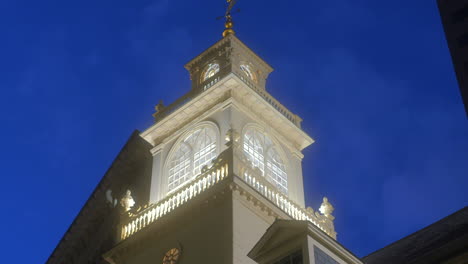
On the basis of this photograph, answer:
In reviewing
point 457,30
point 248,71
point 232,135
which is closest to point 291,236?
point 232,135

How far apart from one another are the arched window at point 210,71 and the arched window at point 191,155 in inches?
181

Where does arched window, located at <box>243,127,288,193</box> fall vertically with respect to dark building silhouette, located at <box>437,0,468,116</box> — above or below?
below

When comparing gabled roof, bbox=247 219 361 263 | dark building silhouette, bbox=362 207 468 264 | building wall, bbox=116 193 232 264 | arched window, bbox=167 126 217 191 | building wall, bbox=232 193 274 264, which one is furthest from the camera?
arched window, bbox=167 126 217 191

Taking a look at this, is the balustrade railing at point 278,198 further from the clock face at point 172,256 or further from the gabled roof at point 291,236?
the gabled roof at point 291,236

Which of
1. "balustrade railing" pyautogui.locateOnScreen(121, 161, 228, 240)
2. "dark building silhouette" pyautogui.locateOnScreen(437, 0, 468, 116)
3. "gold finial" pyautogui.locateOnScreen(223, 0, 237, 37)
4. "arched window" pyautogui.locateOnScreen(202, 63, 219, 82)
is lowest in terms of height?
"balustrade railing" pyautogui.locateOnScreen(121, 161, 228, 240)

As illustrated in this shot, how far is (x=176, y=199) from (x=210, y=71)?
10141mm

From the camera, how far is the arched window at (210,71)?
42.5 m

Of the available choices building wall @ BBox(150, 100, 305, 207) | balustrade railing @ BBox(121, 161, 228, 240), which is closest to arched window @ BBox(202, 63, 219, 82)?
building wall @ BBox(150, 100, 305, 207)

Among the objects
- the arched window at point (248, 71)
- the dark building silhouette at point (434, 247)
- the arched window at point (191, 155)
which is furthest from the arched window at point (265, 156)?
the dark building silhouette at point (434, 247)

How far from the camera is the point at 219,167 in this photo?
33812 mm

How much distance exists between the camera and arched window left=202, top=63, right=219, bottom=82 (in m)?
42.5

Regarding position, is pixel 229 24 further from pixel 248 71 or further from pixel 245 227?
pixel 245 227

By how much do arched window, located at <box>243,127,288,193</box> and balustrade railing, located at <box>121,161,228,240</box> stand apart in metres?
3.34

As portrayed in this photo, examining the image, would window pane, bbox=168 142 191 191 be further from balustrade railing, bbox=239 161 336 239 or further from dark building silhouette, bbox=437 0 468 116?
dark building silhouette, bbox=437 0 468 116
